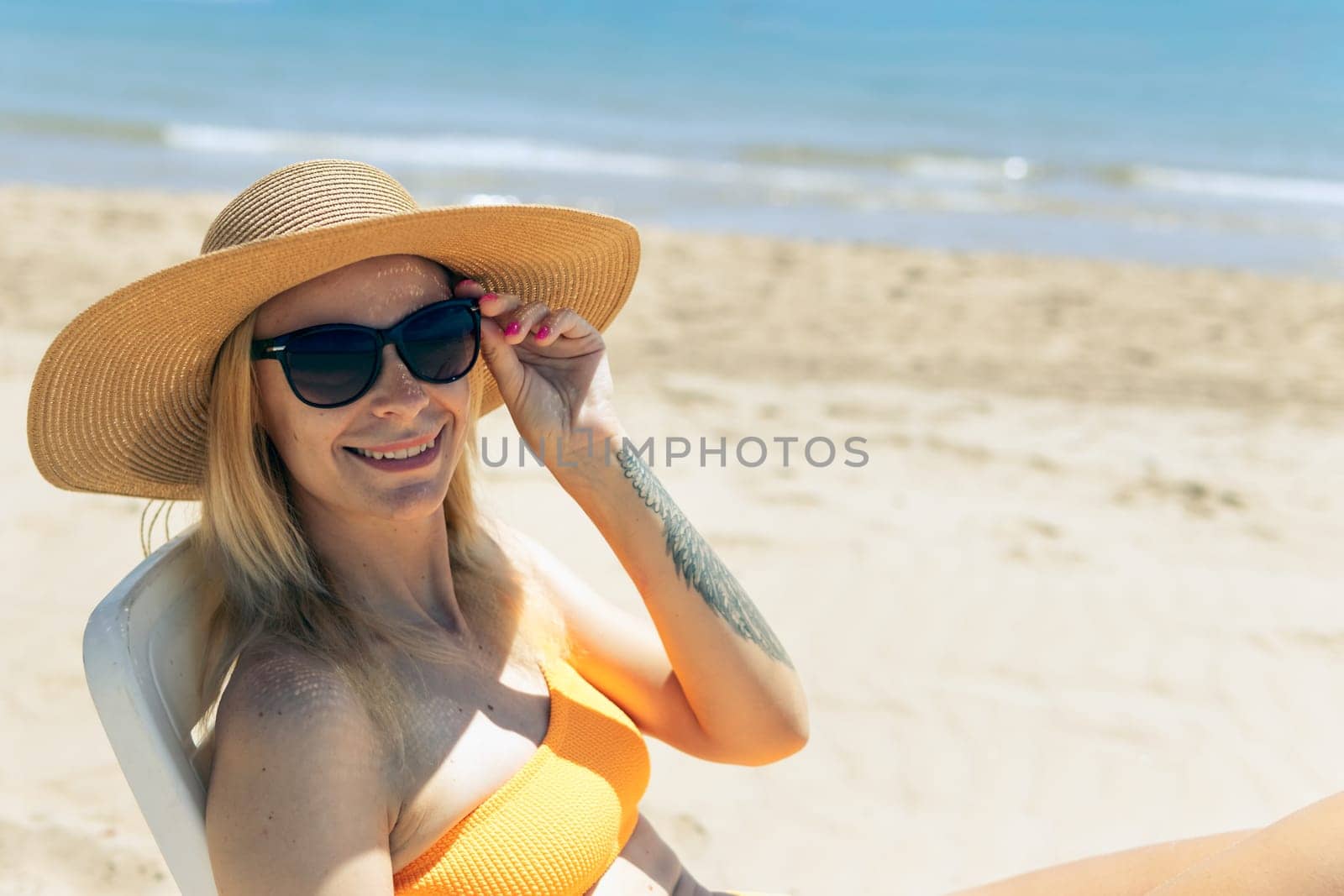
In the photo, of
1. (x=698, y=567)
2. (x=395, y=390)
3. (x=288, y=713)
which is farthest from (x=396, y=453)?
(x=698, y=567)

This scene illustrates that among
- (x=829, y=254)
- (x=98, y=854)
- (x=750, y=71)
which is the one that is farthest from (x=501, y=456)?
(x=750, y=71)

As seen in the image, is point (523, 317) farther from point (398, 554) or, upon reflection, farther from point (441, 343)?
point (398, 554)

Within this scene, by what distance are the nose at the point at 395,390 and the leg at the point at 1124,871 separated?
4.31ft

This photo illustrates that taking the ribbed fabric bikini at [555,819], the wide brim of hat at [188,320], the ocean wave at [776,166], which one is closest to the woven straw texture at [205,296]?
the wide brim of hat at [188,320]

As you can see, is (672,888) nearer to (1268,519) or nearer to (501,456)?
(501,456)

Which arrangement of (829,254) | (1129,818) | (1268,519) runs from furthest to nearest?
(829,254)
(1268,519)
(1129,818)

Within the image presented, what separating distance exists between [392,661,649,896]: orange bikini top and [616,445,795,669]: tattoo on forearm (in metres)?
0.26

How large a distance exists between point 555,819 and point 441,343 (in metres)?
0.73

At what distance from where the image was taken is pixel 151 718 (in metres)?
1.68

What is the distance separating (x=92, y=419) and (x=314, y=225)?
1.63 ft

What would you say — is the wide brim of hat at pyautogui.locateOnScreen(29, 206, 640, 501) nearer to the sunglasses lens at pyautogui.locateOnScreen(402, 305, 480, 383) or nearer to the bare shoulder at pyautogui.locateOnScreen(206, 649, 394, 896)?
the sunglasses lens at pyautogui.locateOnScreen(402, 305, 480, 383)

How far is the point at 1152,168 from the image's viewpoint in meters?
17.0

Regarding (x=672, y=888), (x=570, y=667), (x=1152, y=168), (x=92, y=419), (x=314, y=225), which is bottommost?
(x=1152, y=168)

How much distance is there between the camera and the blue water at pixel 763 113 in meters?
13.4
